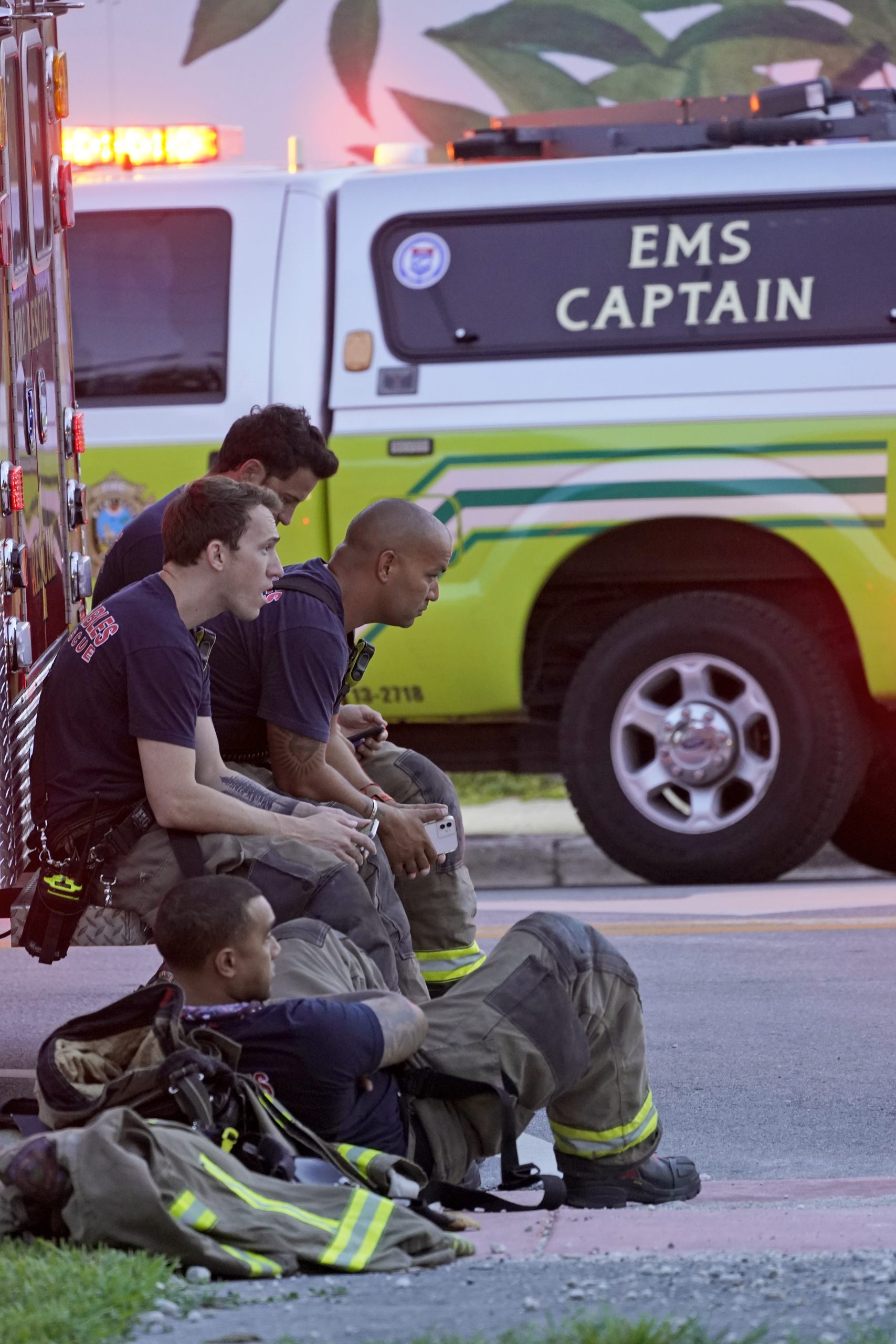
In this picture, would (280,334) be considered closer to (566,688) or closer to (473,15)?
(566,688)

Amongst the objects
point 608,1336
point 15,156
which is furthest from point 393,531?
point 608,1336

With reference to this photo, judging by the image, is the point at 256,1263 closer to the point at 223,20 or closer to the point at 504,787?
the point at 504,787

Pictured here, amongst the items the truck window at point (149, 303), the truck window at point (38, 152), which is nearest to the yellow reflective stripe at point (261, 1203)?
the truck window at point (38, 152)

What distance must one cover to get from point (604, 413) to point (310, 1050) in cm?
452

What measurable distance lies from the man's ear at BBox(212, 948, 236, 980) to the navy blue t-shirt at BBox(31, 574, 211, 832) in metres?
0.79

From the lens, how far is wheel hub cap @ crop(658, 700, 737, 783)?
25.6 feet

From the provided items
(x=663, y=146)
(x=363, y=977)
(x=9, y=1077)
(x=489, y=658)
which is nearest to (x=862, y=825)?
(x=489, y=658)

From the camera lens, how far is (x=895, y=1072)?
533 centimetres

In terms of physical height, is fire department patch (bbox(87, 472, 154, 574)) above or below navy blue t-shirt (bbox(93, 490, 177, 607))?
below

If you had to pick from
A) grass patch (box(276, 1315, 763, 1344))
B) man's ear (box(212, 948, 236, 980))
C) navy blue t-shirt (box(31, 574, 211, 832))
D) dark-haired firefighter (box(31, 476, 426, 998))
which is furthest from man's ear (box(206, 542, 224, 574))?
grass patch (box(276, 1315, 763, 1344))

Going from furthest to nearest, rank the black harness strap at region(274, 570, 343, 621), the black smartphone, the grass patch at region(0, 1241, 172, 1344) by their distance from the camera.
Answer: the black smartphone < the black harness strap at region(274, 570, 343, 621) < the grass patch at region(0, 1241, 172, 1344)

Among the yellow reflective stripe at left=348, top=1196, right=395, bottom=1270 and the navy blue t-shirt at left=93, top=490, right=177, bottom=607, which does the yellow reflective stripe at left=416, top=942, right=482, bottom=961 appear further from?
the yellow reflective stripe at left=348, top=1196, right=395, bottom=1270

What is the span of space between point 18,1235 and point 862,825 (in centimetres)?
579

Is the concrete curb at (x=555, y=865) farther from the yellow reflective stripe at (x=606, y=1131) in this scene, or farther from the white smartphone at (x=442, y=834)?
the yellow reflective stripe at (x=606, y=1131)
